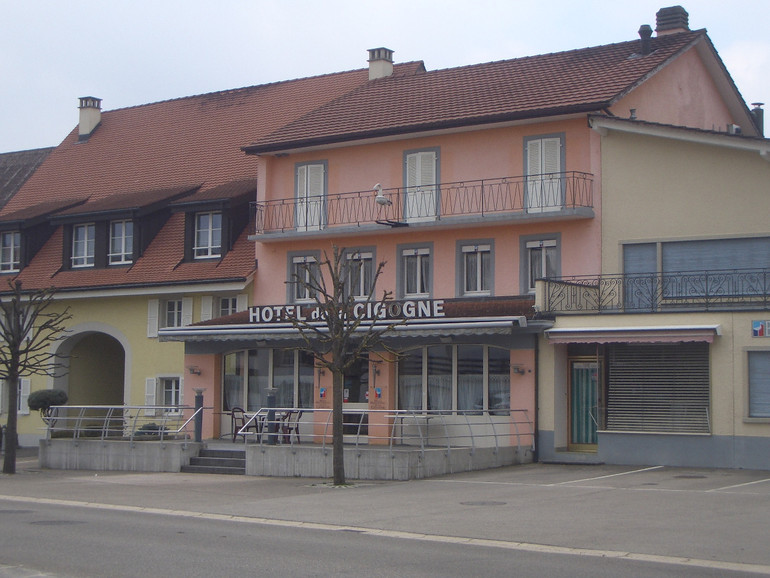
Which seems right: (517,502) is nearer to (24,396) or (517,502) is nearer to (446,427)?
(446,427)

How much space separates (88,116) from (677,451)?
2753 cm

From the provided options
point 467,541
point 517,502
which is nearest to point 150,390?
point 517,502

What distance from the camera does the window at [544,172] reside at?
2705 centimetres

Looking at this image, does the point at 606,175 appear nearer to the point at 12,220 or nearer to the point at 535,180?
the point at 535,180

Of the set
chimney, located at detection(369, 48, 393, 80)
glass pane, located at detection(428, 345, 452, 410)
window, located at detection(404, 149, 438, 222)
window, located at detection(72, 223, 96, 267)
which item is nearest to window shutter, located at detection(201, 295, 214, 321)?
window, located at detection(72, 223, 96, 267)

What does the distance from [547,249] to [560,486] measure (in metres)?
8.90

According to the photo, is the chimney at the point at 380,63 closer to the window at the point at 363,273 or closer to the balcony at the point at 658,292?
the window at the point at 363,273

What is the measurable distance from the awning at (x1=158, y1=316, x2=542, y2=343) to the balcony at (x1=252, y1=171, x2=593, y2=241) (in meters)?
3.36

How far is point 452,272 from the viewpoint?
28781 millimetres

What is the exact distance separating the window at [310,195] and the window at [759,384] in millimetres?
12679

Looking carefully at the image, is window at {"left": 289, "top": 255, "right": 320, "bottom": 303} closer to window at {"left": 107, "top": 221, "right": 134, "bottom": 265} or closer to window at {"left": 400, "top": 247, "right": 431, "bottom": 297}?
window at {"left": 400, "top": 247, "right": 431, "bottom": 297}

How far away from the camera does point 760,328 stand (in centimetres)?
2266

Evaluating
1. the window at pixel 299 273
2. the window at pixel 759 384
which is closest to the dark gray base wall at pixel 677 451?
the window at pixel 759 384

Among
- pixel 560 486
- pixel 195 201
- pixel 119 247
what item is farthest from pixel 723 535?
pixel 119 247
